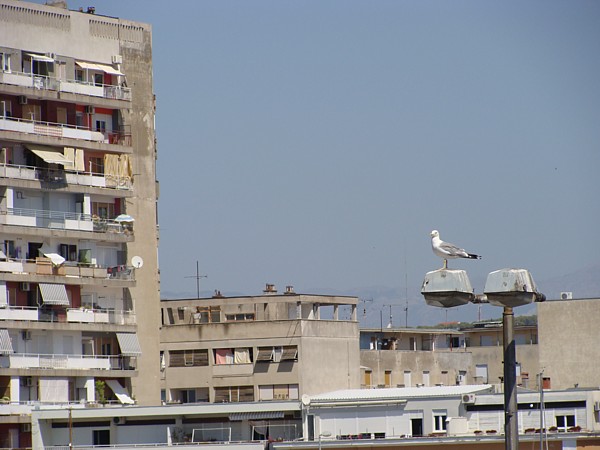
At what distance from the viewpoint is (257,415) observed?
6919cm

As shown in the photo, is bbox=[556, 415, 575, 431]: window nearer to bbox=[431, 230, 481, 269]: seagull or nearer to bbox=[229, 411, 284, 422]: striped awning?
bbox=[229, 411, 284, 422]: striped awning

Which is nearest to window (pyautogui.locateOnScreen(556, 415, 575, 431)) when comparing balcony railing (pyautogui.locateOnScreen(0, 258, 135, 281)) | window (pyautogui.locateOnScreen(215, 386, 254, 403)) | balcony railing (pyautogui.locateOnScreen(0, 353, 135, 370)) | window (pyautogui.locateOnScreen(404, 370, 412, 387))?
balcony railing (pyautogui.locateOnScreen(0, 353, 135, 370))

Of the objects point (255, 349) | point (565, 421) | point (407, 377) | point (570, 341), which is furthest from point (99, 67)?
point (407, 377)

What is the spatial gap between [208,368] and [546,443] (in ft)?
120

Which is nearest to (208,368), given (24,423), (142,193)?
(142,193)

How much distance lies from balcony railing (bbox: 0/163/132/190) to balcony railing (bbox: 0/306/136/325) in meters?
6.20

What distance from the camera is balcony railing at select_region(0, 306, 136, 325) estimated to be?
222 feet

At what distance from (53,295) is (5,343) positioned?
328 centimetres

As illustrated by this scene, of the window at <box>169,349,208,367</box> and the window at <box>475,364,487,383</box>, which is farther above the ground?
the window at <box>169,349,208,367</box>

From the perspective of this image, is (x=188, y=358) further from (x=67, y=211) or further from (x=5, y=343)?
(x=5, y=343)

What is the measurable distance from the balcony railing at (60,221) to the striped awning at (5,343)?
520 centimetres

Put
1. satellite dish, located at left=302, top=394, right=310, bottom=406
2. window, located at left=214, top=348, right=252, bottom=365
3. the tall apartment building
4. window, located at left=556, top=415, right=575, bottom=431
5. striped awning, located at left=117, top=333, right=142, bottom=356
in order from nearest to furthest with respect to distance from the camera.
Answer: window, located at left=556, top=415, right=575, bottom=431, satellite dish, located at left=302, top=394, right=310, bottom=406, the tall apartment building, striped awning, located at left=117, top=333, right=142, bottom=356, window, located at left=214, top=348, right=252, bottom=365

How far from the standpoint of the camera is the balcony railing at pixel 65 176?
6844 cm

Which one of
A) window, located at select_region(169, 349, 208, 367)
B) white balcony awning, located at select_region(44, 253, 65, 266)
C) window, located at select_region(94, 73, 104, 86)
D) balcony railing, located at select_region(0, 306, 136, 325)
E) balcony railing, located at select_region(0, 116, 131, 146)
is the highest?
window, located at select_region(94, 73, 104, 86)
